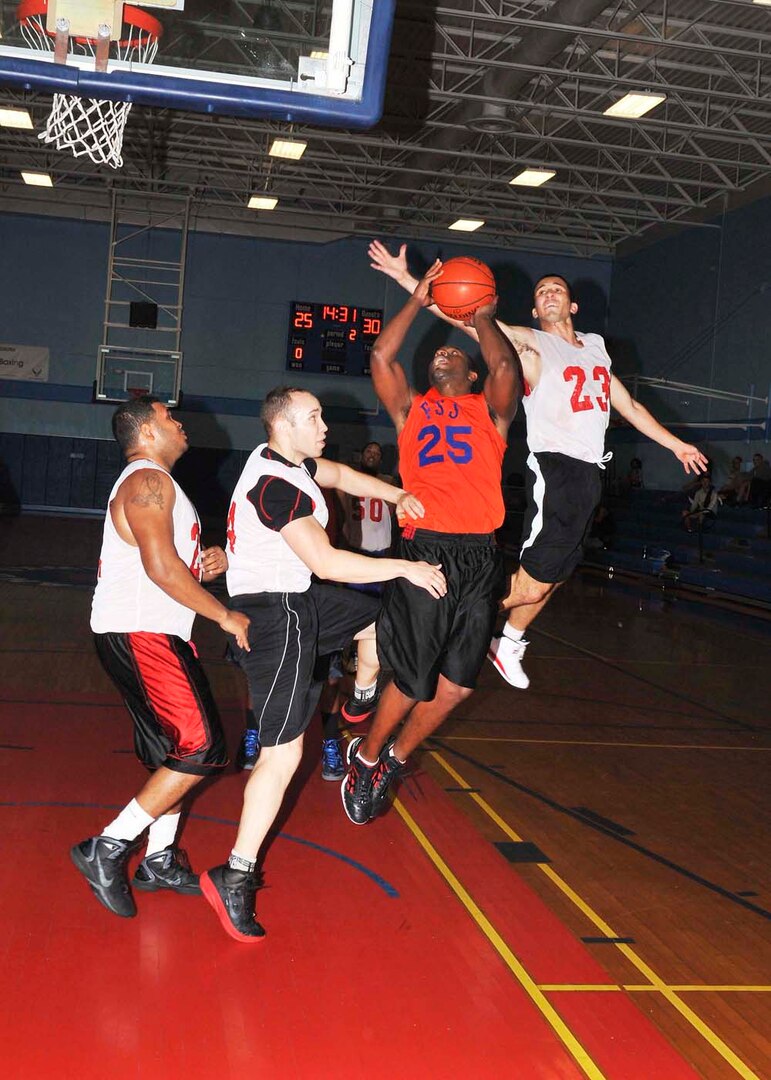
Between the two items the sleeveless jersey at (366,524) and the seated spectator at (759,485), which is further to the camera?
the seated spectator at (759,485)

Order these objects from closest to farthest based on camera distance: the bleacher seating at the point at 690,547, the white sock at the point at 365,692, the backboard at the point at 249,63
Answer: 1. the backboard at the point at 249,63
2. the white sock at the point at 365,692
3. the bleacher seating at the point at 690,547

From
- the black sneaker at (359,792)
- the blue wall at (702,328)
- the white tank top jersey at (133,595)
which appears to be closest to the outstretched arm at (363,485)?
the white tank top jersey at (133,595)

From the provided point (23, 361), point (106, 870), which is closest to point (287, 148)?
point (23, 361)

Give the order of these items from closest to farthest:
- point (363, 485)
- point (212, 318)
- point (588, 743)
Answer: point (363, 485), point (588, 743), point (212, 318)

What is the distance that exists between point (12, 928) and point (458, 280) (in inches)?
116

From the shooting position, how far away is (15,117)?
1617 centimetres

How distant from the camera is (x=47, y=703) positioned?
22.9ft

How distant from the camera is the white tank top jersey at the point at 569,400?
197 inches

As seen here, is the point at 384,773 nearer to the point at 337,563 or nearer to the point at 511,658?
the point at 511,658

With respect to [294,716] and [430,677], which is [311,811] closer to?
[430,677]

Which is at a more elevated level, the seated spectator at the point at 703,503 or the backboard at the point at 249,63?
the backboard at the point at 249,63

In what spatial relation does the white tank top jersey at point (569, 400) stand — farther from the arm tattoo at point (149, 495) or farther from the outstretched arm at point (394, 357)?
the arm tattoo at point (149, 495)

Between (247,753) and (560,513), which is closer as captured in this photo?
(560,513)

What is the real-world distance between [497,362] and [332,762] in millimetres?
2467
